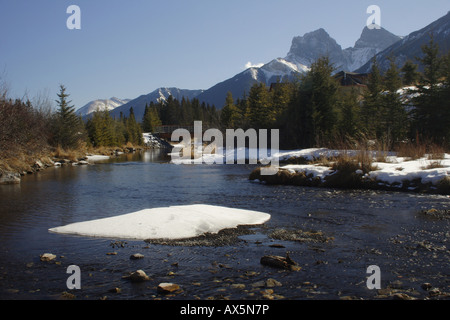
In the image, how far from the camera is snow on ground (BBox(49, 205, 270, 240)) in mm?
8117

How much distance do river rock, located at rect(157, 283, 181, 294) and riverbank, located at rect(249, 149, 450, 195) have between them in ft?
38.3

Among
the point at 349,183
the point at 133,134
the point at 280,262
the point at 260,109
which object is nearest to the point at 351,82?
the point at 260,109

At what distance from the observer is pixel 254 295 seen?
4.91 meters

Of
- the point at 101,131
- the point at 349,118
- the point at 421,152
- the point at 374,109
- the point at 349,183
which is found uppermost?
the point at 101,131

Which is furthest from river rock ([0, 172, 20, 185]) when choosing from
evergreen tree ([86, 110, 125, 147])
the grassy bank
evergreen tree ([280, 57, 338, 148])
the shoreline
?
evergreen tree ([86, 110, 125, 147])

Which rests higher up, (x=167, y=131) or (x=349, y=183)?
(x=167, y=131)

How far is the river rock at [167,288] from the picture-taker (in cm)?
500

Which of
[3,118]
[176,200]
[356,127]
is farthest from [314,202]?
[3,118]

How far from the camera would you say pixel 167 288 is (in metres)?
5.04

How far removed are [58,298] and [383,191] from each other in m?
12.8

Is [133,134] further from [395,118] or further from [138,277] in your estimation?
[138,277]

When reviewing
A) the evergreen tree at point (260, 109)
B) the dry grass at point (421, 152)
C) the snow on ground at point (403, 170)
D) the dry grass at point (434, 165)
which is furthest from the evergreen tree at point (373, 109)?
the evergreen tree at point (260, 109)

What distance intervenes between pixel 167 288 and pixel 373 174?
1272cm
